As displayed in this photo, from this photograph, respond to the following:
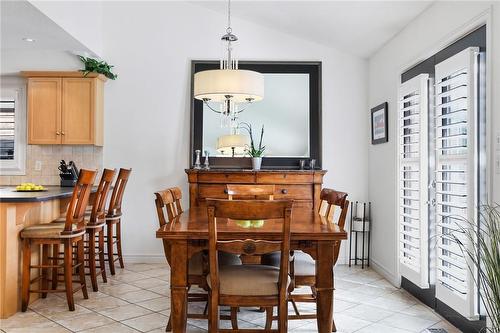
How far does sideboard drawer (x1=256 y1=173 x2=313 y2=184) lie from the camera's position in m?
4.98

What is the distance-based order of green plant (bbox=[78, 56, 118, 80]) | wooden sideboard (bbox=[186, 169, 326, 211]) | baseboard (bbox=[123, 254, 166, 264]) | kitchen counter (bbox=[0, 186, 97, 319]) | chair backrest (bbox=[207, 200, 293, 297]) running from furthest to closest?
baseboard (bbox=[123, 254, 166, 264]) < green plant (bbox=[78, 56, 118, 80]) < wooden sideboard (bbox=[186, 169, 326, 211]) < kitchen counter (bbox=[0, 186, 97, 319]) < chair backrest (bbox=[207, 200, 293, 297])

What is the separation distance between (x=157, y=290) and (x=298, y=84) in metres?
3.05

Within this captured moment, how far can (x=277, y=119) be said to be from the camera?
18.2ft

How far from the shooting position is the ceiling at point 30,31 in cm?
379

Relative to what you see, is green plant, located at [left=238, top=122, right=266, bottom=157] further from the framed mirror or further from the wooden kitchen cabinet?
the wooden kitchen cabinet

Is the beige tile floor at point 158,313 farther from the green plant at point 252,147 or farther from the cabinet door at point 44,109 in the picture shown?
the cabinet door at point 44,109

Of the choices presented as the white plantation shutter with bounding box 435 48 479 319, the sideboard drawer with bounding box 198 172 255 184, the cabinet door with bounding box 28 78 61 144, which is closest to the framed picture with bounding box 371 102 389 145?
the white plantation shutter with bounding box 435 48 479 319

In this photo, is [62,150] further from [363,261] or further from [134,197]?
[363,261]

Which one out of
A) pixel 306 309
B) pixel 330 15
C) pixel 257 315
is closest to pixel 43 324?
pixel 257 315

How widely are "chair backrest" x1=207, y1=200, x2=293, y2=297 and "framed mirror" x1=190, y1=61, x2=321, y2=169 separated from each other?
3139 millimetres

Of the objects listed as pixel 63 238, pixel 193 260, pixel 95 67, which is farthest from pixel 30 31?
pixel 193 260

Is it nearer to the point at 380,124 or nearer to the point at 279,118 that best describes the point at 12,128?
the point at 279,118

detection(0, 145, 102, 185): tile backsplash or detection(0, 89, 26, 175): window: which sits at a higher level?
detection(0, 89, 26, 175): window

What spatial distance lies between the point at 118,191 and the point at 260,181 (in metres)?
1.59
